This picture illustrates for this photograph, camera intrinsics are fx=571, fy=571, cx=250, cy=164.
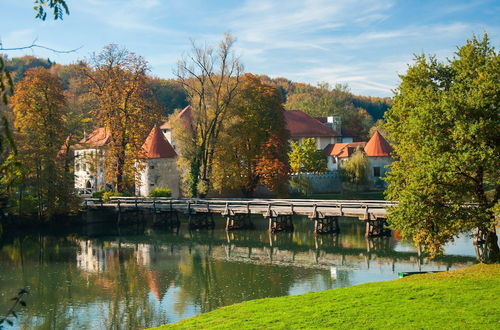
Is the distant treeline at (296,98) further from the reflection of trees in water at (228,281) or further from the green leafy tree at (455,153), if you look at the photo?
the green leafy tree at (455,153)

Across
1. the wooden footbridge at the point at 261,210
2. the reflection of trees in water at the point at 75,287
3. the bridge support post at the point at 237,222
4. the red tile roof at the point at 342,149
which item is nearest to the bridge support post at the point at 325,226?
the wooden footbridge at the point at 261,210

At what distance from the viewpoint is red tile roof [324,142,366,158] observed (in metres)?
67.8

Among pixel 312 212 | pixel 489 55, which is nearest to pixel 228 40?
pixel 312 212

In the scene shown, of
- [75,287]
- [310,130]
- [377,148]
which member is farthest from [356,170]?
[75,287]

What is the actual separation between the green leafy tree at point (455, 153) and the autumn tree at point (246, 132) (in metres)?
26.2

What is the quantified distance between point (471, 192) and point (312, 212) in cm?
1704

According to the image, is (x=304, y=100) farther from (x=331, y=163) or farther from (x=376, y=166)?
(x=376, y=166)

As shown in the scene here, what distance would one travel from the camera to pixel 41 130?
39438mm

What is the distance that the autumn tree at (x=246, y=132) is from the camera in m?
44.7

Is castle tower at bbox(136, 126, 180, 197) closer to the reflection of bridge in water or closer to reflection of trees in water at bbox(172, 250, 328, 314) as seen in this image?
the reflection of bridge in water

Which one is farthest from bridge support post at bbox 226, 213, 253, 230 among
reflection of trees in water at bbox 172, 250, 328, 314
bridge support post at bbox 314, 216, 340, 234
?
reflection of trees in water at bbox 172, 250, 328, 314

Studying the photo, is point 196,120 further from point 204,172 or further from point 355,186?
point 355,186

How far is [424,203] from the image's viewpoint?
17562mm

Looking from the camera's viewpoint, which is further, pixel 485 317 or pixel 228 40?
pixel 228 40
